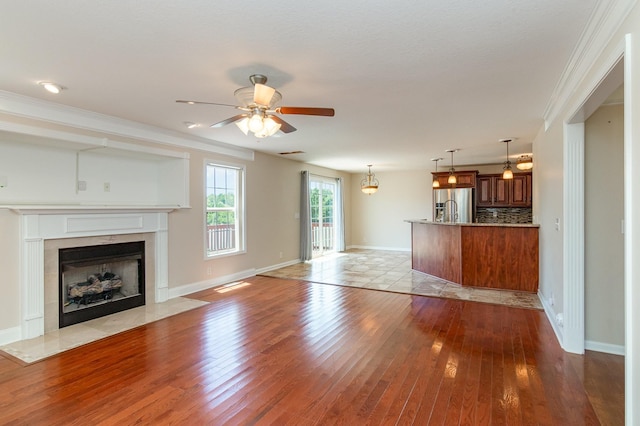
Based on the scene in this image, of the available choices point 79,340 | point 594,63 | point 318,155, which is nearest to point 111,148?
point 79,340

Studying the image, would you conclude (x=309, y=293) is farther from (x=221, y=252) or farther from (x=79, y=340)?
(x=79, y=340)

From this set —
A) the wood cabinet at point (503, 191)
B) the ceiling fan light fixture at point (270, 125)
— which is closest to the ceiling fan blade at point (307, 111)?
the ceiling fan light fixture at point (270, 125)

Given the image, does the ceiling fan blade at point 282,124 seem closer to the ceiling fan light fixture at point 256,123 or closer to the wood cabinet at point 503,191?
the ceiling fan light fixture at point 256,123

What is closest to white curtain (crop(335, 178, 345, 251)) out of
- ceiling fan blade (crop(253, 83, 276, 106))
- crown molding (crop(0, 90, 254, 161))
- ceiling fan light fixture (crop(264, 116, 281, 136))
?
crown molding (crop(0, 90, 254, 161))

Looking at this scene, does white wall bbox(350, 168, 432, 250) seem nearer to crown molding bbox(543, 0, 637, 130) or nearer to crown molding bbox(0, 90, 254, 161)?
crown molding bbox(0, 90, 254, 161)

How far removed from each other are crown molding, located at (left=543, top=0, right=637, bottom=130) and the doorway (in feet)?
20.5

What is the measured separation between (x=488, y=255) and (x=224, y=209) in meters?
4.70

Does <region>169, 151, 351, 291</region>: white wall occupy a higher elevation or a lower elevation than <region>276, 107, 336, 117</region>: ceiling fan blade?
lower

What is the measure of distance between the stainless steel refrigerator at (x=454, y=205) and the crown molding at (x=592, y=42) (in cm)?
540

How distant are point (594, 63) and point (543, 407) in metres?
2.37

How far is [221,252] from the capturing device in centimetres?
602

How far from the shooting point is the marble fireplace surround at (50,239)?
3.50 metres

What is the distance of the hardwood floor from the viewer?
2193 millimetres

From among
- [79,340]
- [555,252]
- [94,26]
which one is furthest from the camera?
[555,252]
